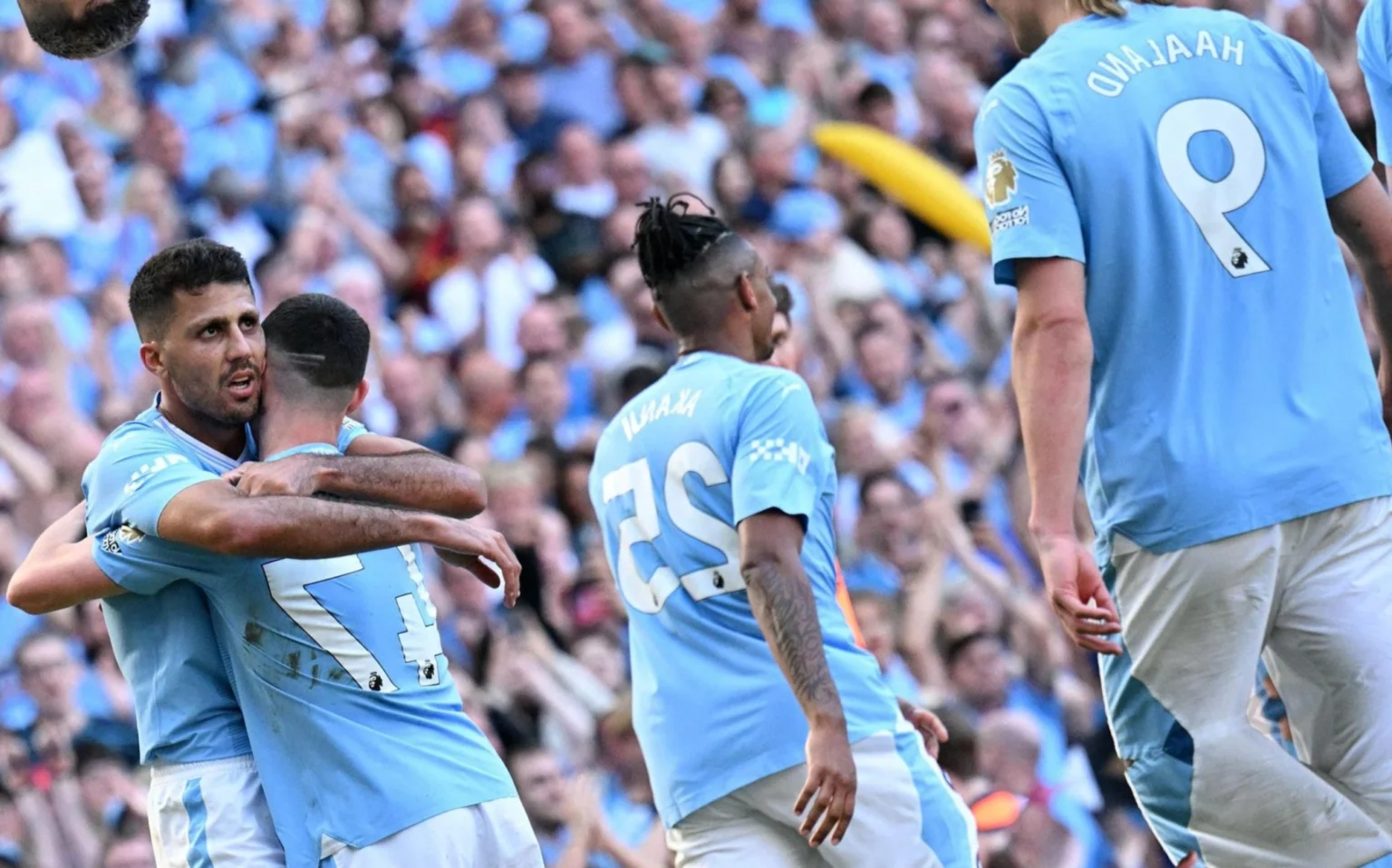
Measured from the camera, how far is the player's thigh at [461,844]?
3.94 meters

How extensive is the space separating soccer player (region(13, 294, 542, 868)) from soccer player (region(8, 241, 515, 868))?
0.06 m

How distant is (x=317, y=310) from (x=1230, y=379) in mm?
1957

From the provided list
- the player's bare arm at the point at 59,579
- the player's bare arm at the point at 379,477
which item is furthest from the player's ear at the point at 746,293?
the player's bare arm at the point at 59,579

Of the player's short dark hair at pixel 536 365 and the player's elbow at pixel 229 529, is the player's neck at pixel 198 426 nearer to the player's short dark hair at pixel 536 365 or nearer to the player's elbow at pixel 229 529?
the player's elbow at pixel 229 529

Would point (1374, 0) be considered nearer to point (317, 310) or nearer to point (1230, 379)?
point (1230, 379)

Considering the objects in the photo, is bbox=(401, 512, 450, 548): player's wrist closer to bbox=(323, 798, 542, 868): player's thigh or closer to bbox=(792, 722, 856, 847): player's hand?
bbox=(323, 798, 542, 868): player's thigh

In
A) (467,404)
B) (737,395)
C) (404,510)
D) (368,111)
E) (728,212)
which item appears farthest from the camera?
(728,212)

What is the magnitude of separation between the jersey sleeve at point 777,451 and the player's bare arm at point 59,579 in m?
1.43

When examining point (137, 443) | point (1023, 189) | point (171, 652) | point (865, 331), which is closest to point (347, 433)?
point (137, 443)

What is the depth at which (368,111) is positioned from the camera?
32.7 ft

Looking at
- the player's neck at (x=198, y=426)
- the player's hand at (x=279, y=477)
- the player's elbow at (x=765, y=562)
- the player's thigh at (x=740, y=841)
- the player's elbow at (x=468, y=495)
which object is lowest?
the player's thigh at (x=740, y=841)

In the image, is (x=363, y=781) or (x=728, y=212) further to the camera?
(x=728, y=212)

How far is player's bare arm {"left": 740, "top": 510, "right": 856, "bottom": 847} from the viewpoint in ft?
13.4

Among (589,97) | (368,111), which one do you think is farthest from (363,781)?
(589,97)
